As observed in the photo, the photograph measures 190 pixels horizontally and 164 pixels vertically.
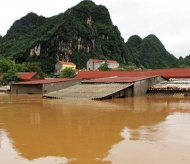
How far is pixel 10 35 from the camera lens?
392ft

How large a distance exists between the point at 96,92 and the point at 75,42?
235 ft

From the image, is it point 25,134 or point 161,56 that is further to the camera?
point 161,56

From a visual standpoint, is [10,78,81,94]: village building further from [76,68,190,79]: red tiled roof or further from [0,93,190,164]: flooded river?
[0,93,190,164]: flooded river

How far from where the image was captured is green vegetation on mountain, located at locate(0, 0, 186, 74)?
89375 mm

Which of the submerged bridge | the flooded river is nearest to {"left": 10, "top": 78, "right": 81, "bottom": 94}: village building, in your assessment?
the submerged bridge

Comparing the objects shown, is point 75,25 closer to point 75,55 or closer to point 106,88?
point 75,55

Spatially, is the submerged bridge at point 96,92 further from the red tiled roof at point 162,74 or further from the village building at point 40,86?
the red tiled roof at point 162,74

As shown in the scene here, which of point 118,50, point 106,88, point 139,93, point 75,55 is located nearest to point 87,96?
point 106,88

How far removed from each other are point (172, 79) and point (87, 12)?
76.5 meters

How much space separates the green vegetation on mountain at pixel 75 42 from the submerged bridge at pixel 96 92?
2163 inches

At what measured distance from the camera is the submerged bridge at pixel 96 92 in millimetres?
21328

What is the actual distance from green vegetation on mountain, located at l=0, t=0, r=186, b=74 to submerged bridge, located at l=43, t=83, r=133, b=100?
54.9m

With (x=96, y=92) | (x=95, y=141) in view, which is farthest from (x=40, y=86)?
(x=95, y=141)

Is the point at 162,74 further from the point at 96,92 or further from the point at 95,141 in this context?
the point at 95,141
